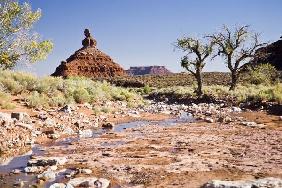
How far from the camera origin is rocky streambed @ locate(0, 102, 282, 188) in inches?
318

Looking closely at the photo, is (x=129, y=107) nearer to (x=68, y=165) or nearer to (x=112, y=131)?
(x=112, y=131)

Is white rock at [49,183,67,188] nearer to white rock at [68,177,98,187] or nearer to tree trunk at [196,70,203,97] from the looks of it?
white rock at [68,177,98,187]

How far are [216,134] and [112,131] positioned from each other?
4.32 m

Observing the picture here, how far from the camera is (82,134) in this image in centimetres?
1455

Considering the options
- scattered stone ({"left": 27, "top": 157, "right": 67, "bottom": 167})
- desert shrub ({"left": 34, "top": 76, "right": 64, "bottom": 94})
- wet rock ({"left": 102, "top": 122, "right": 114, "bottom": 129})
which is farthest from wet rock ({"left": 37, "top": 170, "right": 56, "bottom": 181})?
desert shrub ({"left": 34, "top": 76, "right": 64, "bottom": 94})

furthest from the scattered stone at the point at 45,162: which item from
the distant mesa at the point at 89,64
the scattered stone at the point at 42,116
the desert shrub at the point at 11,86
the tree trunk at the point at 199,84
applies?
the distant mesa at the point at 89,64

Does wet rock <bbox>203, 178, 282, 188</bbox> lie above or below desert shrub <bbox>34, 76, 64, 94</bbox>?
below

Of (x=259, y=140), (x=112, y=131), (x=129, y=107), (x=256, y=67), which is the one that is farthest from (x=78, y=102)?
(x=256, y=67)

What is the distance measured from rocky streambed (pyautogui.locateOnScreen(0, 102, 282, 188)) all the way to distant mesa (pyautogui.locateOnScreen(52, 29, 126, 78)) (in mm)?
116543

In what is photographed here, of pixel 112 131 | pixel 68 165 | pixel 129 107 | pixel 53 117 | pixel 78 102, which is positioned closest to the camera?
pixel 68 165

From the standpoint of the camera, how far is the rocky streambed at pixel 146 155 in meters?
8.07

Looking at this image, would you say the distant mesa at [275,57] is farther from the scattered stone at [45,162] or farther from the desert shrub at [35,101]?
the scattered stone at [45,162]

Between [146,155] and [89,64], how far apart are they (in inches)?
5219

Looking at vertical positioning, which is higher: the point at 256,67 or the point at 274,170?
the point at 256,67
